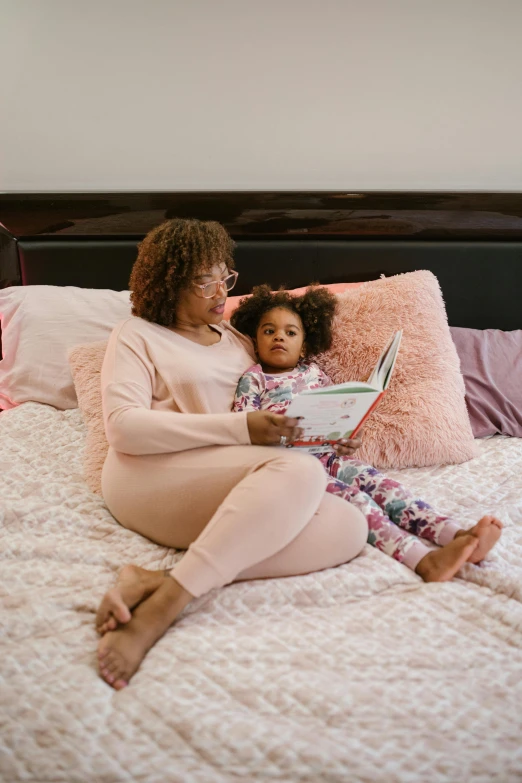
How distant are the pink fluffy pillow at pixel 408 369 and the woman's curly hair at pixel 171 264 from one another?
1.60 ft

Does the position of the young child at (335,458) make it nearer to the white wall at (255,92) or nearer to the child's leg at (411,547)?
the child's leg at (411,547)

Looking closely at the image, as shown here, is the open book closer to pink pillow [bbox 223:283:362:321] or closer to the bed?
the bed

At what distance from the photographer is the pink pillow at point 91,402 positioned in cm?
145

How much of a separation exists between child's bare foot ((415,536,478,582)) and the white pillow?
3.65ft

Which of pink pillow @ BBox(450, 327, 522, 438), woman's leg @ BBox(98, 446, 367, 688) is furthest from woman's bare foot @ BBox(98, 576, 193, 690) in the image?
pink pillow @ BBox(450, 327, 522, 438)

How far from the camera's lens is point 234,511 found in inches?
41.8

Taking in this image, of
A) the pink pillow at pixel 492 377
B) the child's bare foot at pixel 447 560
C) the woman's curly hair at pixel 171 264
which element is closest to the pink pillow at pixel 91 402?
the woman's curly hair at pixel 171 264

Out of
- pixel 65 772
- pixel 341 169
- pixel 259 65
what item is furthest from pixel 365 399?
pixel 259 65

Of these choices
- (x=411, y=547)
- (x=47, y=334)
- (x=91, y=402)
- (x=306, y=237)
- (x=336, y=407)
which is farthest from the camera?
(x=306, y=237)

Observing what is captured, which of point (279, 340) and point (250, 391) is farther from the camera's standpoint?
point (279, 340)

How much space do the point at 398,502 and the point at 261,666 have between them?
0.56 meters

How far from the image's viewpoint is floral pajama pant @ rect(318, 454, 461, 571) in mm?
1252

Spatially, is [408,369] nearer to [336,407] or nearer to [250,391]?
[250,391]

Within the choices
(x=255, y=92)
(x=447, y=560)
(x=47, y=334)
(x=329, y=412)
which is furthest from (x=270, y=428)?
(x=255, y=92)
